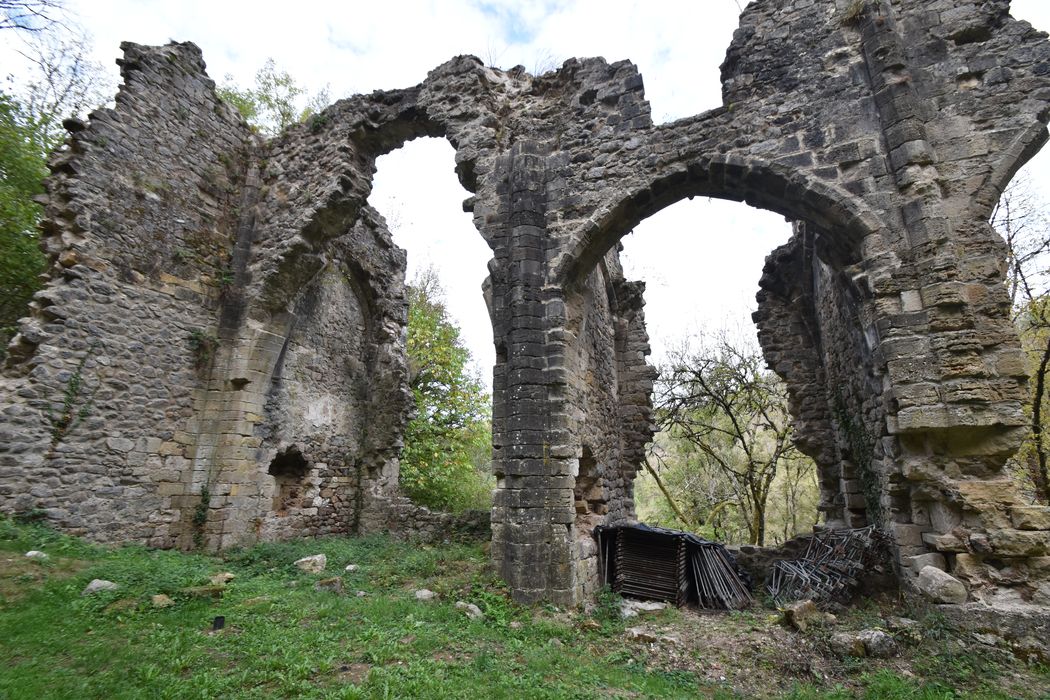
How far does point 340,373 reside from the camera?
35.7 ft

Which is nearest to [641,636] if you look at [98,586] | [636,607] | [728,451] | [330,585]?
[636,607]

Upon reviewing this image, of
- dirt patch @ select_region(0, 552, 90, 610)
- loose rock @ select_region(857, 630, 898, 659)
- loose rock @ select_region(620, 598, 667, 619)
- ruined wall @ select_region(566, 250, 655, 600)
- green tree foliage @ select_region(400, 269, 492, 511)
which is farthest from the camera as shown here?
green tree foliage @ select_region(400, 269, 492, 511)

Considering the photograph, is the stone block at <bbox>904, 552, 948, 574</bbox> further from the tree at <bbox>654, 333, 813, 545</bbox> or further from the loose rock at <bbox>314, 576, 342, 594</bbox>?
the tree at <bbox>654, 333, 813, 545</bbox>

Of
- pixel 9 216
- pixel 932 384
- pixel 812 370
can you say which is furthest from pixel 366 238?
pixel 932 384

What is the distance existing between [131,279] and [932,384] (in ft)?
33.1

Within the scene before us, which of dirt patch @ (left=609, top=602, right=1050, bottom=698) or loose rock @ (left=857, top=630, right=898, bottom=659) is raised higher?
loose rock @ (left=857, top=630, right=898, bottom=659)

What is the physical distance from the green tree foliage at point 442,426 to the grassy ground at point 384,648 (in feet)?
23.4

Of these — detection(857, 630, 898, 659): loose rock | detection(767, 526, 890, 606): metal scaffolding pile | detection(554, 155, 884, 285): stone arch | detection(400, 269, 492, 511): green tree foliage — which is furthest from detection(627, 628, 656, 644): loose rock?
detection(400, 269, 492, 511): green tree foliage

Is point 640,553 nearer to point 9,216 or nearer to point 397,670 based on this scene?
point 397,670

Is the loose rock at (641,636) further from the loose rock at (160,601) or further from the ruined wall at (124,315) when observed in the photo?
the ruined wall at (124,315)

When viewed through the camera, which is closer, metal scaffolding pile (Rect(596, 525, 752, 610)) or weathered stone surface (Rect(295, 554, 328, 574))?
metal scaffolding pile (Rect(596, 525, 752, 610))

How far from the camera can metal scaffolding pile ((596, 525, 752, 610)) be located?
6422 mm

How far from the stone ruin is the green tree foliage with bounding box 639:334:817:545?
4.92 meters

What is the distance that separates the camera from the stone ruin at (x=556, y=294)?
204 inches
